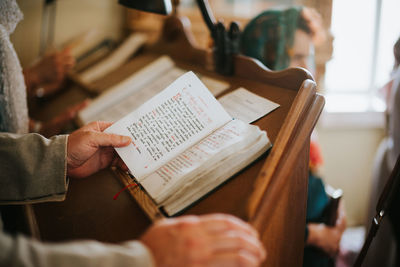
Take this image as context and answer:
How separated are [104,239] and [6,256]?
254 mm

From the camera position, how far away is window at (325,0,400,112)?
267 centimetres

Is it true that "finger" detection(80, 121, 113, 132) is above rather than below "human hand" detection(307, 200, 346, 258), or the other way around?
above

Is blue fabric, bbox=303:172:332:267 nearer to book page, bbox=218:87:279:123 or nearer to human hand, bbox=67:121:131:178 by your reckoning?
book page, bbox=218:87:279:123

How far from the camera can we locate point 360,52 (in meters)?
2.78

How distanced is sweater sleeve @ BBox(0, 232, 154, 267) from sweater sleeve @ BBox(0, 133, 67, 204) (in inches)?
13.6

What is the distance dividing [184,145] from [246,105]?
249 millimetres

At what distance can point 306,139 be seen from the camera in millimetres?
675

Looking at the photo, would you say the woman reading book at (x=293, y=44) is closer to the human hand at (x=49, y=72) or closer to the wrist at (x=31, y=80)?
the human hand at (x=49, y=72)

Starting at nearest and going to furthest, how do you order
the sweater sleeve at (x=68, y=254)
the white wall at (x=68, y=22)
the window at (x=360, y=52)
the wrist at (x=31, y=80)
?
the sweater sleeve at (x=68, y=254)
the wrist at (x=31, y=80)
the white wall at (x=68, y=22)
the window at (x=360, y=52)

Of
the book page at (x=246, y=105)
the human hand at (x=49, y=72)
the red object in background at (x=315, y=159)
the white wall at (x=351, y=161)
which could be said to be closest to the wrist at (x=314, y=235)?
the red object in background at (x=315, y=159)

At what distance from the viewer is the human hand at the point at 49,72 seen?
6.85ft

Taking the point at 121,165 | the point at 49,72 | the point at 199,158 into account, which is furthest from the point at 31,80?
the point at 199,158

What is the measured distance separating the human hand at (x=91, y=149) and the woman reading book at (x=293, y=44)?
874 mm

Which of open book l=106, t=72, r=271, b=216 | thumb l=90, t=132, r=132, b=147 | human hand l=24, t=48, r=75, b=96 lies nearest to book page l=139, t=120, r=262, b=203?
open book l=106, t=72, r=271, b=216
